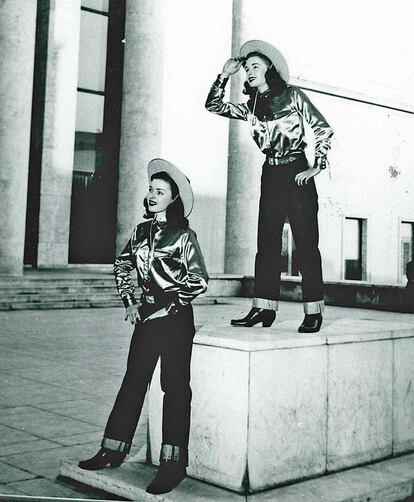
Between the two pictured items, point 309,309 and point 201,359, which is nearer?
point 201,359

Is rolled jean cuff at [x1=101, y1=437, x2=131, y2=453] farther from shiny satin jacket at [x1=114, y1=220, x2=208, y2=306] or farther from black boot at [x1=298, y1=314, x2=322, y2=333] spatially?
black boot at [x1=298, y1=314, x2=322, y2=333]

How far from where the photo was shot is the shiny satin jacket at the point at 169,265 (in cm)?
491

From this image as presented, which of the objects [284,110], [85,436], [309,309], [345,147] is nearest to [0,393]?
[85,436]

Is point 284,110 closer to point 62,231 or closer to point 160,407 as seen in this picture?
point 160,407

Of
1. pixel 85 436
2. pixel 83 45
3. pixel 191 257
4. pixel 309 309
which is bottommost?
pixel 85 436

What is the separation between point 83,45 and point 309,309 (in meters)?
23.5

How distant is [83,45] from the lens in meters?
A: 27.1

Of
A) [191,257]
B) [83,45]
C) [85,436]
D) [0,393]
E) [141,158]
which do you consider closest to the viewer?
[191,257]

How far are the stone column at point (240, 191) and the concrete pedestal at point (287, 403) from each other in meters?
20.6

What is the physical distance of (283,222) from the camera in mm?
5738

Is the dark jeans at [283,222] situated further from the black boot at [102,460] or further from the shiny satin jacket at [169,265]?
the black boot at [102,460]

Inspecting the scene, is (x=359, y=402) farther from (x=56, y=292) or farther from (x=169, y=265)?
(x=56, y=292)

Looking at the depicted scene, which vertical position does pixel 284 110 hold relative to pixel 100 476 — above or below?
above

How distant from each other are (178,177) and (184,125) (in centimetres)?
2297
